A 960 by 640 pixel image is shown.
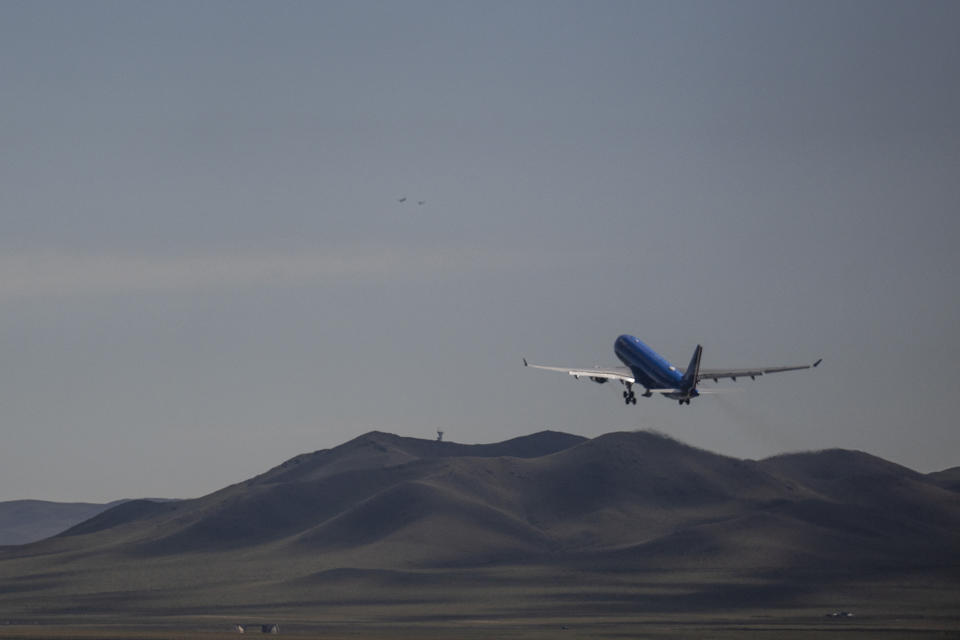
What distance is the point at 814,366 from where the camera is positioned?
631 ft
